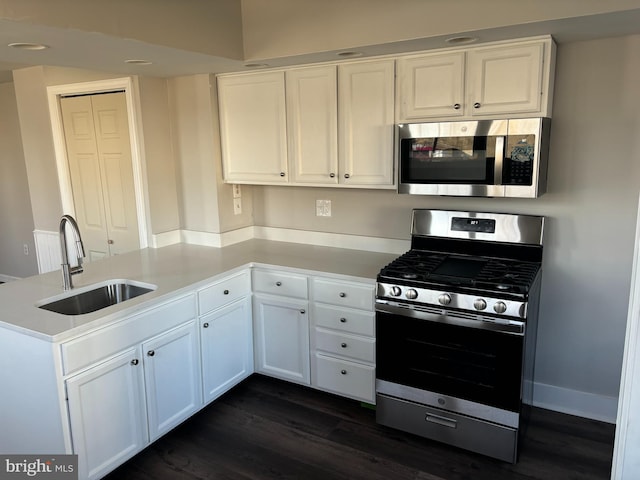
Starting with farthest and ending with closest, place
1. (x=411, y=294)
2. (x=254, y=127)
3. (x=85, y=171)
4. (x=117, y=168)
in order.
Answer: (x=85, y=171) < (x=117, y=168) < (x=254, y=127) < (x=411, y=294)

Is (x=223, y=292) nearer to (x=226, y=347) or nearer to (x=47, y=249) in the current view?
(x=226, y=347)

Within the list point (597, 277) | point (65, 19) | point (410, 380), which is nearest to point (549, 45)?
point (597, 277)

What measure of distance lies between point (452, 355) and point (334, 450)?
2.60 feet

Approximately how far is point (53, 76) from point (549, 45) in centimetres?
349

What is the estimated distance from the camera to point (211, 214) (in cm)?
344

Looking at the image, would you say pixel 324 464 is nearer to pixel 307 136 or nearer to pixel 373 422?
pixel 373 422

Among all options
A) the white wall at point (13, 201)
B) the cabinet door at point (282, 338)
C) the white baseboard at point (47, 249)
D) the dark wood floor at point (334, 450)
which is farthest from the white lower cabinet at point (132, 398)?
the white wall at point (13, 201)

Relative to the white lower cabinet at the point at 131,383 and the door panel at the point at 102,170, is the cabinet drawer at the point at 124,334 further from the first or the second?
the door panel at the point at 102,170

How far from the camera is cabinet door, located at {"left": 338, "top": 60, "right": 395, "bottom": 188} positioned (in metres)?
2.68

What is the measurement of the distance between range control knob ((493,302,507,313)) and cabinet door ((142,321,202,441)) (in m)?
1.56

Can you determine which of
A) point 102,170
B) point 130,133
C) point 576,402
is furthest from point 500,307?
point 102,170

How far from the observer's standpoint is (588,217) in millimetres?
2561

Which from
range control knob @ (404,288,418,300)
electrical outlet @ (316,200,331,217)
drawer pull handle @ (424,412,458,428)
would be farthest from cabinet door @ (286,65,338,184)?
drawer pull handle @ (424,412,458,428)

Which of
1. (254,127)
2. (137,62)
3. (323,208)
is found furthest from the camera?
(323,208)
